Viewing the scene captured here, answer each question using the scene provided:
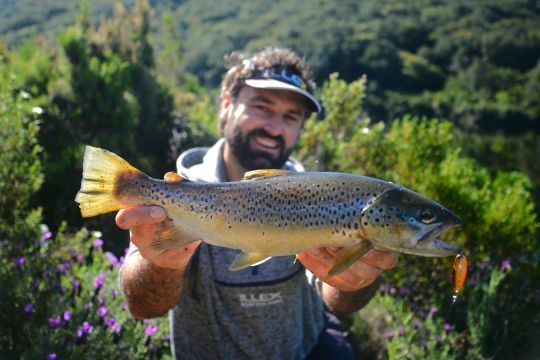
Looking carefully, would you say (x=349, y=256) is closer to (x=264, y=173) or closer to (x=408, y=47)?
(x=264, y=173)

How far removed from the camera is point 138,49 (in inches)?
597

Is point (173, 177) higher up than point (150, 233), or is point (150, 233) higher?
point (173, 177)

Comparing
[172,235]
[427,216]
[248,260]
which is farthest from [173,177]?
[427,216]

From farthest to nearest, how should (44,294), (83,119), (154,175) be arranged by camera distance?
(154,175) → (83,119) → (44,294)

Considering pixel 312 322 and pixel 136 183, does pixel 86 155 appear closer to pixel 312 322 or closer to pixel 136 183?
Result: pixel 136 183

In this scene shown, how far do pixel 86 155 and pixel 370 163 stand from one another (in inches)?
192

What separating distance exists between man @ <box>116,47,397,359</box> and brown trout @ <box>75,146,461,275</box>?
0.14 m

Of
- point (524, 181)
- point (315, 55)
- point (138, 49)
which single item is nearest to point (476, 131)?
point (315, 55)

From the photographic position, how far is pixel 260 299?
3527mm

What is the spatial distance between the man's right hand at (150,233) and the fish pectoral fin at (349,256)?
900mm

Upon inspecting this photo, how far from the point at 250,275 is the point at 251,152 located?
1.08m

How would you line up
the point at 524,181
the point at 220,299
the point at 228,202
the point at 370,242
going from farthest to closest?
the point at 524,181, the point at 220,299, the point at 228,202, the point at 370,242

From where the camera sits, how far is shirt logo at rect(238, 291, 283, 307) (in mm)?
3492

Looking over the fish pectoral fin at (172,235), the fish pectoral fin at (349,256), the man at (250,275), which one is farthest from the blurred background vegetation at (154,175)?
the fish pectoral fin at (349,256)
